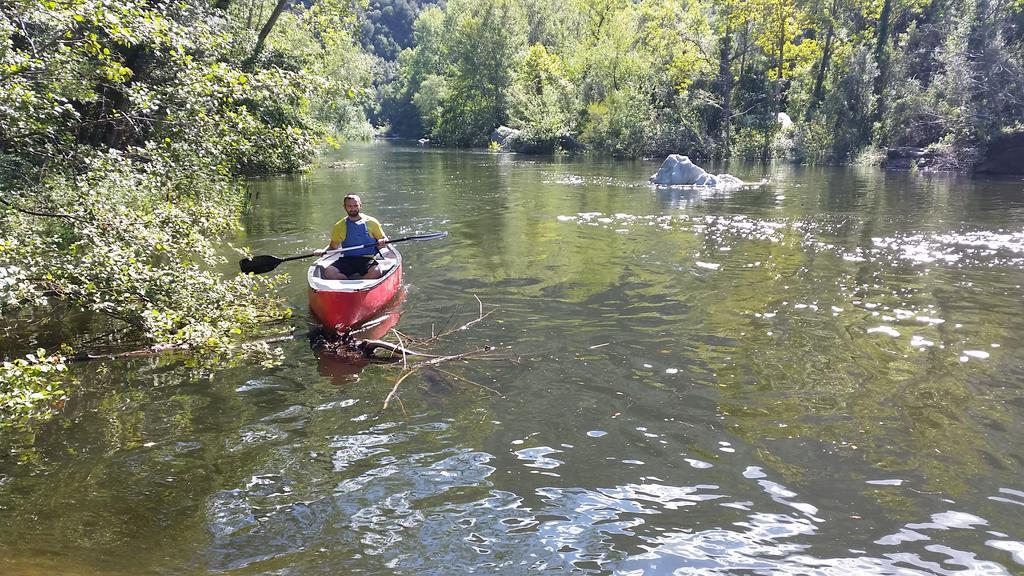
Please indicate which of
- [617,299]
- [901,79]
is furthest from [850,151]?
[617,299]

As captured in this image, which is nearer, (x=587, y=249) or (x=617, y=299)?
(x=617, y=299)

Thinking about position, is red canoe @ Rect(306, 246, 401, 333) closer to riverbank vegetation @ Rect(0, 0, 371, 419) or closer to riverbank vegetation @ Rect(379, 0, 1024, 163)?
riverbank vegetation @ Rect(0, 0, 371, 419)

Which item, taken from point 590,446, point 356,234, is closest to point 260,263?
point 356,234

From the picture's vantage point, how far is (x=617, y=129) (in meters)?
42.8

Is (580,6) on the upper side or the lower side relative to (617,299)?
upper

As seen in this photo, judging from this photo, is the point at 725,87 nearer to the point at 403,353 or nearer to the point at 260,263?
the point at 260,263

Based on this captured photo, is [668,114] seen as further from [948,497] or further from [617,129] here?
[948,497]

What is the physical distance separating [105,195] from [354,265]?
3.36 m

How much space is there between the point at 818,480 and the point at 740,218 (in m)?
13.1

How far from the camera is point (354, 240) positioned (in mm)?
9922

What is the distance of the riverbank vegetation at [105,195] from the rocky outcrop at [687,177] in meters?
17.1

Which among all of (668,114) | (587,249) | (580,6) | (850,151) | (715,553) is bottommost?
(715,553)

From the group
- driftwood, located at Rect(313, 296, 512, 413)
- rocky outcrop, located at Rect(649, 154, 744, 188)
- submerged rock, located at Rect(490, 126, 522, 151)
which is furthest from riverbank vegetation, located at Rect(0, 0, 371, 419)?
submerged rock, located at Rect(490, 126, 522, 151)

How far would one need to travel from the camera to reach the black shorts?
31.8 ft
